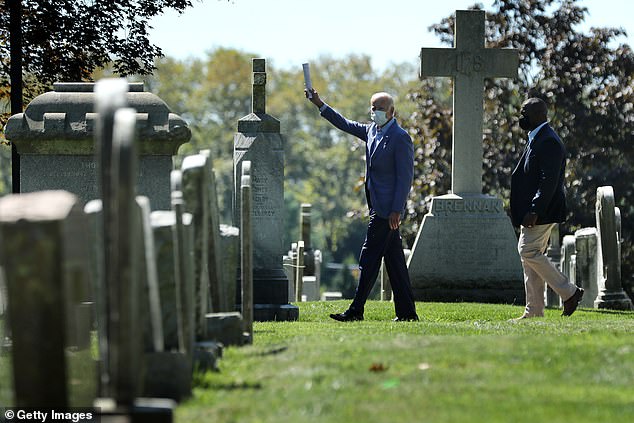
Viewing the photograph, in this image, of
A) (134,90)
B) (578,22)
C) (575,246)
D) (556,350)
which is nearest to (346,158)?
(578,22)

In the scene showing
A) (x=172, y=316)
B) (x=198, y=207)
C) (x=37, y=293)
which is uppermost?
(x=198, y=207)

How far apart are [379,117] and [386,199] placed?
0.81m

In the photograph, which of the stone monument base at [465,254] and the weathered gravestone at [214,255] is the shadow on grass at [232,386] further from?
the stone monument base at [465,254]

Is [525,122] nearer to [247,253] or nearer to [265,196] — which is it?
[265,196]

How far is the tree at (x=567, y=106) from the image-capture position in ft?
102

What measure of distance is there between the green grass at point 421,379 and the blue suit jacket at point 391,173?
2.87m

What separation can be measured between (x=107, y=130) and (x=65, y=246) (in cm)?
48

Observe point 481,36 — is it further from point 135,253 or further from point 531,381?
point 135,253

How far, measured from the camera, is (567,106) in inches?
1233

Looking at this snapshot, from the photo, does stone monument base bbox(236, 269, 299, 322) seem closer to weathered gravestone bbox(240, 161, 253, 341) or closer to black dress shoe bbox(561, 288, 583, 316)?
black dress shoe bbox(561, 288, 583, 316)

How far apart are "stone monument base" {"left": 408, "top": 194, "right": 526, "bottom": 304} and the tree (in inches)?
516

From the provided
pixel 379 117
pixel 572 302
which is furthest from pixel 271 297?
pixel 572 302

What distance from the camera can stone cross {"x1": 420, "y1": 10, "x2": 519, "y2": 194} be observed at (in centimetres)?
1816

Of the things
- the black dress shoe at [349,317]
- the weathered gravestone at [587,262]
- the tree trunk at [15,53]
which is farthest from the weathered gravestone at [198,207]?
the weathered gravestone at [587,262]
